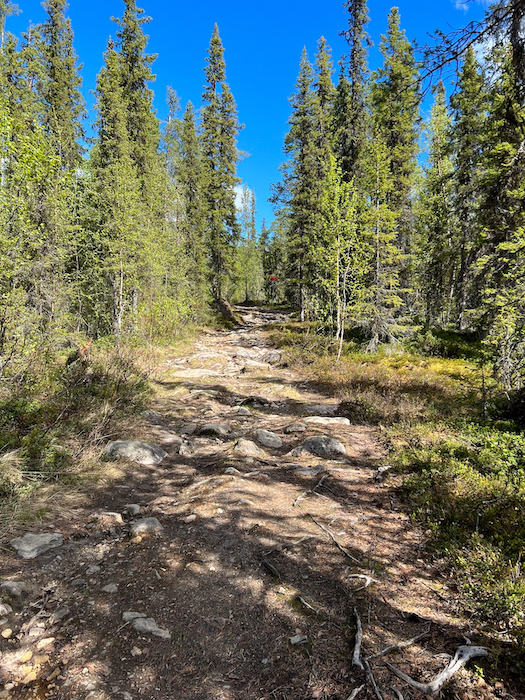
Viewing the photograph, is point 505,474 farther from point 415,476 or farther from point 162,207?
point 162,207

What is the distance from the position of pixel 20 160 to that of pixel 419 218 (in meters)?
25.2

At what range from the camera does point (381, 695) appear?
7.07 feet

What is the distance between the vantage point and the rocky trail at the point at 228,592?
7.68 ft

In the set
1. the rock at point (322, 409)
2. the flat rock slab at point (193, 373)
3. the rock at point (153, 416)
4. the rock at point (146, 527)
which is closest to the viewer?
the rock at point (146, 527)

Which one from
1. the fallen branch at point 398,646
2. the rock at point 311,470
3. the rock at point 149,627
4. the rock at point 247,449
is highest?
the fallen branch at point 398,646

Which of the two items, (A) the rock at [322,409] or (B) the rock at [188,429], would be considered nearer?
(B) the rock at [188,429]

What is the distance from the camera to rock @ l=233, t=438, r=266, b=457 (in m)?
6.35

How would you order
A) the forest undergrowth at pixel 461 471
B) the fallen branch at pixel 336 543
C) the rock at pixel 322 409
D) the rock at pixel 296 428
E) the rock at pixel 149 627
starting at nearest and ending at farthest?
the rock at pixel 149 627 < the forest undergrowth at pixel 461 471 < the fallen branch at pixel 336 543 < the rock at pixel 296 428 < the rock at pixel 322 409

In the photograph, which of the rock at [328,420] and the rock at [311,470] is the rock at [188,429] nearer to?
the rock at [328,420]

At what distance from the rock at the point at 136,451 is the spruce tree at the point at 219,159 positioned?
75.6ft

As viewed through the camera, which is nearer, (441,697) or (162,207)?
(441,697)

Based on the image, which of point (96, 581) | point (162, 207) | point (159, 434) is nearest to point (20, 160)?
point (159, 434)

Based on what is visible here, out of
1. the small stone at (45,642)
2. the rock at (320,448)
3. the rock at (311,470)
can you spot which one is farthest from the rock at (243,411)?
the small stone at (45,642)

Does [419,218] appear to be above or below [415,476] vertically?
above
